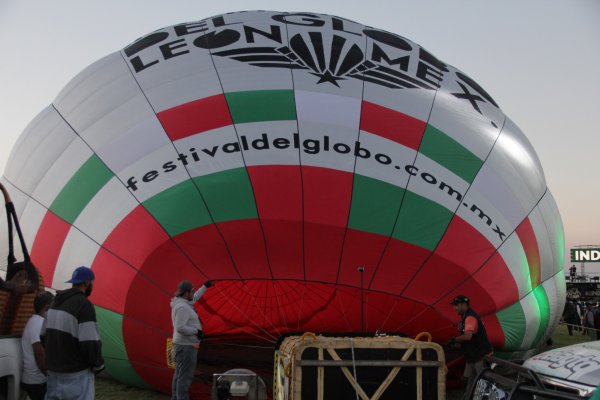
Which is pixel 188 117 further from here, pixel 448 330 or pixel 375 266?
pixel 448 330

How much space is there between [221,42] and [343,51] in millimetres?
1324

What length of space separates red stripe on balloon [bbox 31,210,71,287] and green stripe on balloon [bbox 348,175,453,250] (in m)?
2.83

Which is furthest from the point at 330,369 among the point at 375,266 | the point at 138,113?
the point at 138,113

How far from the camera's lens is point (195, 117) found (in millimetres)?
6371

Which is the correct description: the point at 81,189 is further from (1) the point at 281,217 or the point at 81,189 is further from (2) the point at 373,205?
(2) the point at 373,205

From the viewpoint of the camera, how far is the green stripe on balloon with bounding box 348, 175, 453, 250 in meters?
5.98

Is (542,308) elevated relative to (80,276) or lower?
lower

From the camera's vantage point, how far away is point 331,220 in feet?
19.5

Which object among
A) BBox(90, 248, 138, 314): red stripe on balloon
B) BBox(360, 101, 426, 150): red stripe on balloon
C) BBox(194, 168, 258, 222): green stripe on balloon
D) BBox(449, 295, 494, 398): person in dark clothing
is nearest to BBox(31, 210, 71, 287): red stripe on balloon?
BBox(90, 248, 138, 314): red stripe on balloon

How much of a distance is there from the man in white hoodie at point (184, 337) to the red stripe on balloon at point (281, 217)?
924 mm

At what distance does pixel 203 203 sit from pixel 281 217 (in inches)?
28.3

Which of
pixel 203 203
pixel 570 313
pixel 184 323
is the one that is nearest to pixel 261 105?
pixel 203 203

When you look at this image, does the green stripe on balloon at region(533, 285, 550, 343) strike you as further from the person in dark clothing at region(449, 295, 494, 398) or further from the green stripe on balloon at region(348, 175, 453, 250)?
the person in dark clothing at region(449, 295, 494, 398)

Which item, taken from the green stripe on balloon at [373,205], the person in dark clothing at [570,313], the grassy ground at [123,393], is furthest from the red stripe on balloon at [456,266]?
the person in dark clothing at [570,313]
